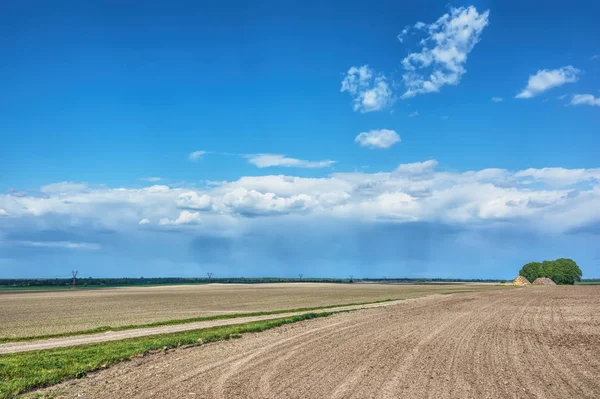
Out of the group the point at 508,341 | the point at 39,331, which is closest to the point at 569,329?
the point at 508,341

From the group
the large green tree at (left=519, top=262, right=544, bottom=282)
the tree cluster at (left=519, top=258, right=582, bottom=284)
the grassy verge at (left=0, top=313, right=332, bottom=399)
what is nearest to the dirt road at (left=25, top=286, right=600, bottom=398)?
the grassy verge at (left=0, top=313, right=332, bottom=399)

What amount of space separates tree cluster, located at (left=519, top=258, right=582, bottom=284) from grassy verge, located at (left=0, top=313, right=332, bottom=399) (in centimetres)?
15766

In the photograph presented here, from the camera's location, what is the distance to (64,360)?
1831 centimetres

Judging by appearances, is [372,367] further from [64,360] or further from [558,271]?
[558,271]

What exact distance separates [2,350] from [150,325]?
11262mm

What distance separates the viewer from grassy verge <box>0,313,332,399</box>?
14602 millimetres

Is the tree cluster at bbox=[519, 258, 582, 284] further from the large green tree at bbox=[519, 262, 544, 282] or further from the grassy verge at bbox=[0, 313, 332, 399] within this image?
the grassy verge at bbox=[0, 313, 332, 399]

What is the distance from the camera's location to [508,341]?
22.2 metres

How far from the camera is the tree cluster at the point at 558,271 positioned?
511 feet

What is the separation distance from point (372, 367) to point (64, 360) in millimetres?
11720

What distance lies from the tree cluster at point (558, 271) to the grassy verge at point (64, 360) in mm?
157657

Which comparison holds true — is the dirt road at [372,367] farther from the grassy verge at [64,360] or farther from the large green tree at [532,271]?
the large green tree at [532,271]

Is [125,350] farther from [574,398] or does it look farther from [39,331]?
[574,398]

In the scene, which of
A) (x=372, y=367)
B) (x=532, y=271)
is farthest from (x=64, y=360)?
(x=532, y=271)
